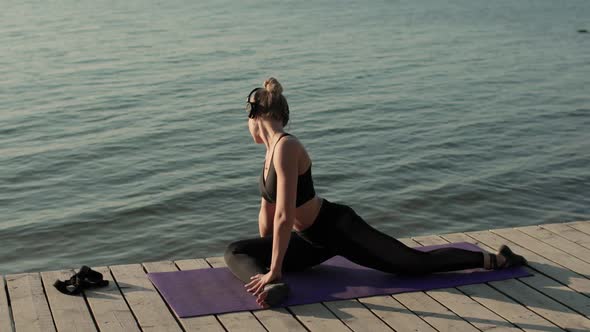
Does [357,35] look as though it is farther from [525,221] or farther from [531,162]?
[525,221]

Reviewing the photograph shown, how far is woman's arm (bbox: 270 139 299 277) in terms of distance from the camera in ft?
17.3

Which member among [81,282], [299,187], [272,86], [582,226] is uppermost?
[272,86]

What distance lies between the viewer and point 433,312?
5.26 meters

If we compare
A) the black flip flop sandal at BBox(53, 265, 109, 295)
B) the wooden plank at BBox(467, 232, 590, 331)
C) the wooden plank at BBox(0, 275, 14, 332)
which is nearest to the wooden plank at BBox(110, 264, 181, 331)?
the black flip flop sandal at BBox(53, 265, 109, 295)

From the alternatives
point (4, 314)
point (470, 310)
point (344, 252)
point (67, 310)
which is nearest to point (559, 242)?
point (470, 310)

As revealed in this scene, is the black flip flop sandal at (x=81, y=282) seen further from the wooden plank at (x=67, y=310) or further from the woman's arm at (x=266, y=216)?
the woman's arm at (x=266, y=216)

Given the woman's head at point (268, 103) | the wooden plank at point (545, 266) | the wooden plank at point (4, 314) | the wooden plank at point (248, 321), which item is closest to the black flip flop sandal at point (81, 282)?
the wooden plank at point (4, 314)

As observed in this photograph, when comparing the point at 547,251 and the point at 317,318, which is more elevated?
the point at 317,318

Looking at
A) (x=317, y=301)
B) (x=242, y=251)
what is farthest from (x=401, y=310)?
(x=242, y=251)

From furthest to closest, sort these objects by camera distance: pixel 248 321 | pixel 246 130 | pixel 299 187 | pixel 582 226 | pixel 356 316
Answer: pixel 246 130 < pixel 582 226 < pixel 299 187 < pixel 356 316 < pixel 248 321

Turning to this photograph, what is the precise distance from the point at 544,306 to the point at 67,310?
2.85m

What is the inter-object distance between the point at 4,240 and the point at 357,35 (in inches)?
591

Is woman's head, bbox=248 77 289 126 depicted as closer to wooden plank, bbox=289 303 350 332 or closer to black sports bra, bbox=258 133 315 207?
black sports bra, bbox=258 133 315 207

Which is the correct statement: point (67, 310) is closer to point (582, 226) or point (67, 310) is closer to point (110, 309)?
point (110, 309)
